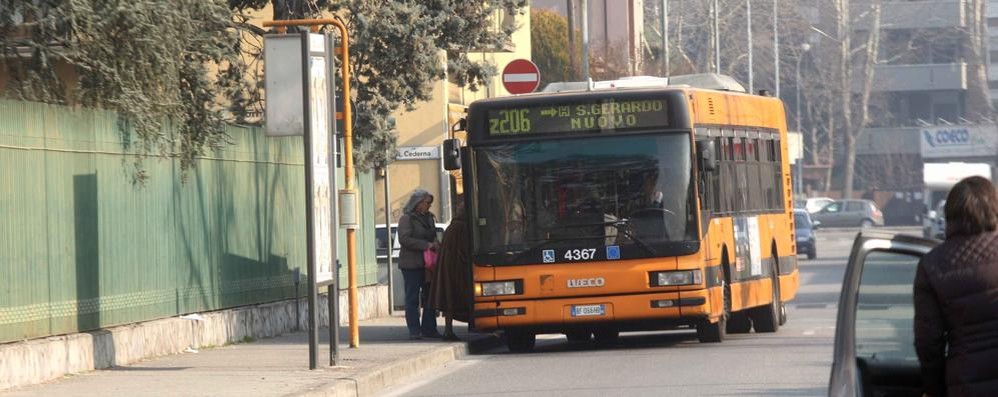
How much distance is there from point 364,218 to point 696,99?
7895 millimetres

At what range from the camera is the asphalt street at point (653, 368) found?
1433cm

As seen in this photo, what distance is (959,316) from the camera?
20.7ft

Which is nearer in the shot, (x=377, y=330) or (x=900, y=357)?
(x=900, y=357)

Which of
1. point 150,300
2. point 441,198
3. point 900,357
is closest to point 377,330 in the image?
point 150,300

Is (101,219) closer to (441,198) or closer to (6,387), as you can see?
(6,387)

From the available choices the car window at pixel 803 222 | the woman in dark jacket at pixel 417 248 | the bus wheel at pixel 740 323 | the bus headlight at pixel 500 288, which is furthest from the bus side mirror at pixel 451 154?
the car window at pixel 803 222

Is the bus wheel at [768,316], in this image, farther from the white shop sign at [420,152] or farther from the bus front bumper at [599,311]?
the white shop sign at [420,152]

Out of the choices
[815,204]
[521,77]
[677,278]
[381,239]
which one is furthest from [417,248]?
[815,204]

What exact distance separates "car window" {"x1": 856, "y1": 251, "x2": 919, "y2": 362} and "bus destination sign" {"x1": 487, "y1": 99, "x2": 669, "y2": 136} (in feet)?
38.5

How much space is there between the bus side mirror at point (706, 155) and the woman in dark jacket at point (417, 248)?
139 inches

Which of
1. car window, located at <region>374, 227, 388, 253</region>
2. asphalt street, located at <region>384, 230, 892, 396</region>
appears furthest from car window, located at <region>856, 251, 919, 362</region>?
car window, located at <region>374, 227, 388, 253</region>

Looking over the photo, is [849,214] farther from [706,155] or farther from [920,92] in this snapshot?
[706,155]

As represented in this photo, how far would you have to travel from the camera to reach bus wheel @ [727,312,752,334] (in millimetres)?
21844

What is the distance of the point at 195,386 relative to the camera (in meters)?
14.0
